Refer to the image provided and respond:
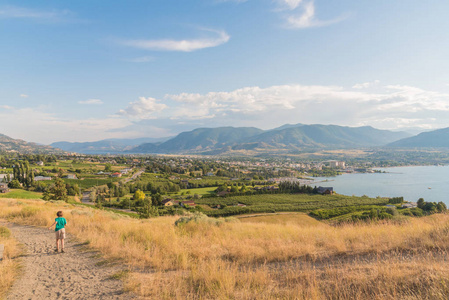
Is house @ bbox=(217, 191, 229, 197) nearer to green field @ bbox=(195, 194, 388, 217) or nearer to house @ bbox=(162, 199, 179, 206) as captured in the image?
green field @ bbox=(195, 194, 388, 217)

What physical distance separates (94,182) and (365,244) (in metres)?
86.1

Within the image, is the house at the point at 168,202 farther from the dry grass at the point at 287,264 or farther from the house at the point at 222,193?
the dry grass at the point at 287,264

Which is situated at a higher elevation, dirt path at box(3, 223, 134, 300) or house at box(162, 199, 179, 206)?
dirt path at box(3, 223, 134, 300)

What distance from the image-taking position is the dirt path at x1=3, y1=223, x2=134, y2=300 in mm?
4811

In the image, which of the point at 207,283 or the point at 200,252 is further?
the point at 200,252

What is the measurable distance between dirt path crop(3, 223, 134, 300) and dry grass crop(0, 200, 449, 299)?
0.48 metres

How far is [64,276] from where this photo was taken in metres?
5.82

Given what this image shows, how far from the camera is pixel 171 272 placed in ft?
18.7

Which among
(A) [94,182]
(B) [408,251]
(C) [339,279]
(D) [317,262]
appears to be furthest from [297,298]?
(A) [94,182]

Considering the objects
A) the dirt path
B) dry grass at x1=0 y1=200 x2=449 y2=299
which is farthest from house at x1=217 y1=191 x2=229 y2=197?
the dirt path

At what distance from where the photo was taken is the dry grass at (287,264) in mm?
4039

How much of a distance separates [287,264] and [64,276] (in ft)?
19.2

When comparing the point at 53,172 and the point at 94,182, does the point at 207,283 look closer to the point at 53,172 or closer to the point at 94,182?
the point at 94,182

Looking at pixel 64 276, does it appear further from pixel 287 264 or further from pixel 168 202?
pixel 168 202
